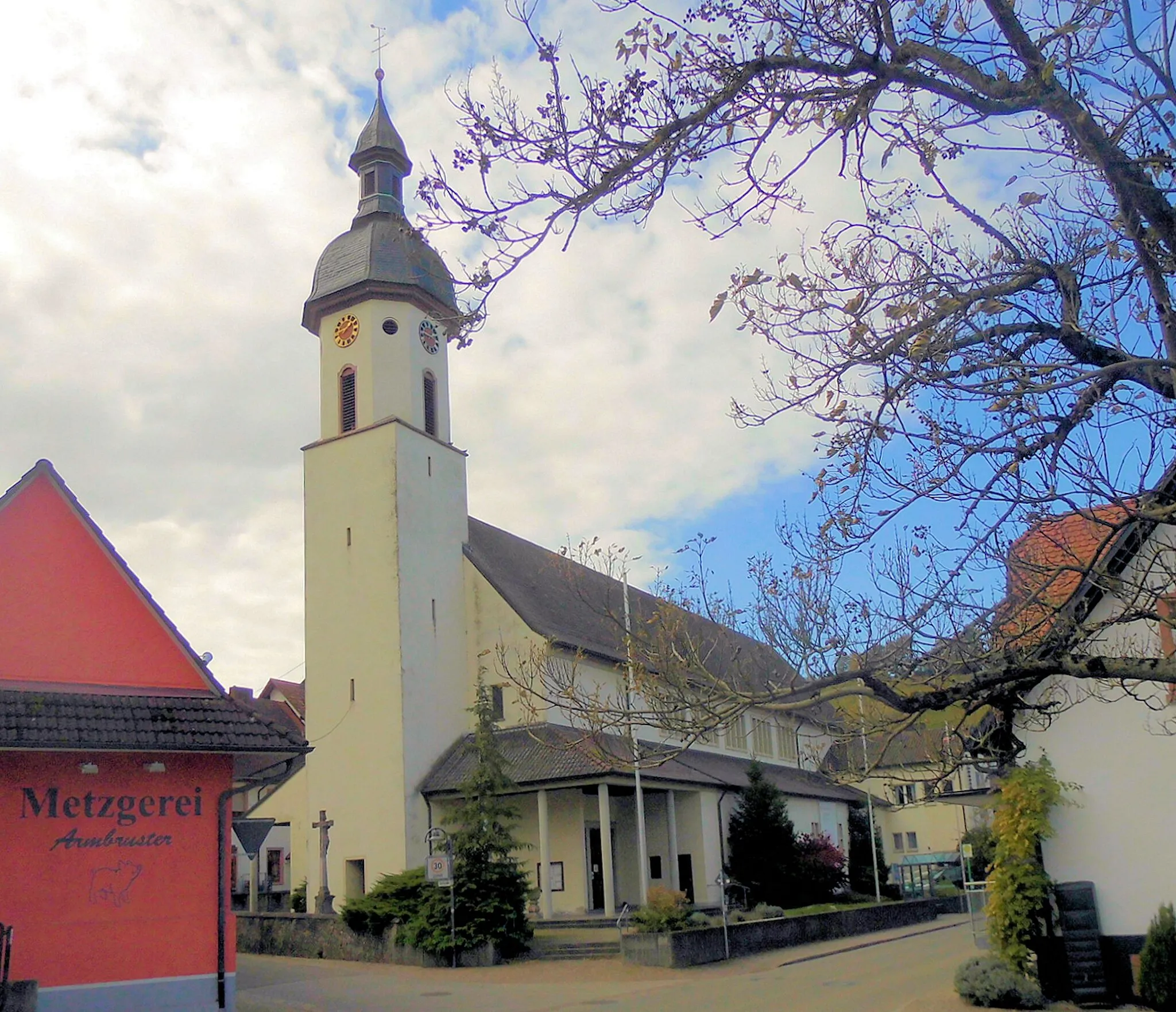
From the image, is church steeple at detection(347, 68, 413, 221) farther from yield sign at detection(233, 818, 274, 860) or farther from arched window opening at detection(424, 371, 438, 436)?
yield sign at detection(233, 818, 274, 860)

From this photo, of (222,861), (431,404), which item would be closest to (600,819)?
(431,404)

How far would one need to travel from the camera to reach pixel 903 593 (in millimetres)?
10586

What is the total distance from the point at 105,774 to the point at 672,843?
23.1 meters

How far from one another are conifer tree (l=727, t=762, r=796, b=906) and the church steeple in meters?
23.1

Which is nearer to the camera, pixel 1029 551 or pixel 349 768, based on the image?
pixel 1029 551

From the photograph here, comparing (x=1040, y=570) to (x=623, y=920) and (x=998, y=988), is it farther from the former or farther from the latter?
(x=623, y=920)

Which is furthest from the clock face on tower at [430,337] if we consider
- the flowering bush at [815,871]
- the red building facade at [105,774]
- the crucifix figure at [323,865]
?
the red building facade at [105,774]

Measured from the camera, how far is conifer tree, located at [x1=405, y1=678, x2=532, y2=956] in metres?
24.5

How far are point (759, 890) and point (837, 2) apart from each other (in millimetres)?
33264

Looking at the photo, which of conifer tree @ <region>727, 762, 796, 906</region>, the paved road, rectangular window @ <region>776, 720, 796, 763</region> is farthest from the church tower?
rectangular window @ <region>776, 720, 796, 763</region>

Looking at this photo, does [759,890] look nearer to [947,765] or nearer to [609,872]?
[609,872]

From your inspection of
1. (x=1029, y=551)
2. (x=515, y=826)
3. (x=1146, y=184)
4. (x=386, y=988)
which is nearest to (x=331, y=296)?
(x=515, y=826)

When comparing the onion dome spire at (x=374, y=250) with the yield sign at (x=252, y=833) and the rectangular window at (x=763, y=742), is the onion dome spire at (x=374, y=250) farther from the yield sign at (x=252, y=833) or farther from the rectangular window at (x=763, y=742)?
the rectangular window at (x=763, y=742)

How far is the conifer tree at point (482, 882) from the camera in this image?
24.5 metres
